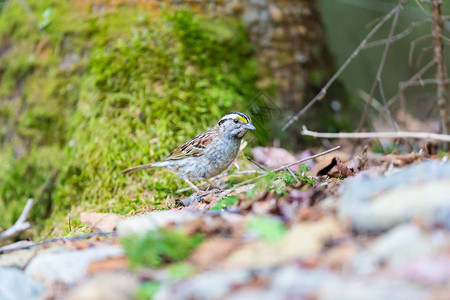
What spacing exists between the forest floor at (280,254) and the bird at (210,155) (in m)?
1.75

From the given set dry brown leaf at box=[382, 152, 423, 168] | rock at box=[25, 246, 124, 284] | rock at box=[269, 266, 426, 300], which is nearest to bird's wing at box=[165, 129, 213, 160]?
dry brown leaf at box=[382, 152, 423, 168]

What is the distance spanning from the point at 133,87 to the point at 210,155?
1182 mm

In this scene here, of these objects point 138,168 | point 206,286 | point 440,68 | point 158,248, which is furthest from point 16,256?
point 440,68

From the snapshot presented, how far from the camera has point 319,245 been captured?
6.50ft

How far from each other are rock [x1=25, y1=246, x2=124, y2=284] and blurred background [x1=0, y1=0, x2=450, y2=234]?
1.84 metres

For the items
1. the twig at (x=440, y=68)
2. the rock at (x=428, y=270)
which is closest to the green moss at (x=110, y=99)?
the twig at (x=440, y=68)

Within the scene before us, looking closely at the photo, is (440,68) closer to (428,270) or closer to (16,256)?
(428,270)

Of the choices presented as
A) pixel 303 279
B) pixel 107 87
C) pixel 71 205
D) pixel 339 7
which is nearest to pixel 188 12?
pixel 107 87

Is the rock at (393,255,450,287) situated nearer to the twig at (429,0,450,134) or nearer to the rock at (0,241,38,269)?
the rock at (0,241,38,269)

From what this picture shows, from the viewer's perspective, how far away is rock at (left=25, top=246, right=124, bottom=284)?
7.49 feet

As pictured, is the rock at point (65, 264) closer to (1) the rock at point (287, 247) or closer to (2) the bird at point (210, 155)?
(1) the rock at point (287, 247)

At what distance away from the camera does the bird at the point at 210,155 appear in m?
4.48

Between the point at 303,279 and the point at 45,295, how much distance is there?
3.81 ft

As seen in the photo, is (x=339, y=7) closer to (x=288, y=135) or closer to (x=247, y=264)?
(x=288, y=135)
